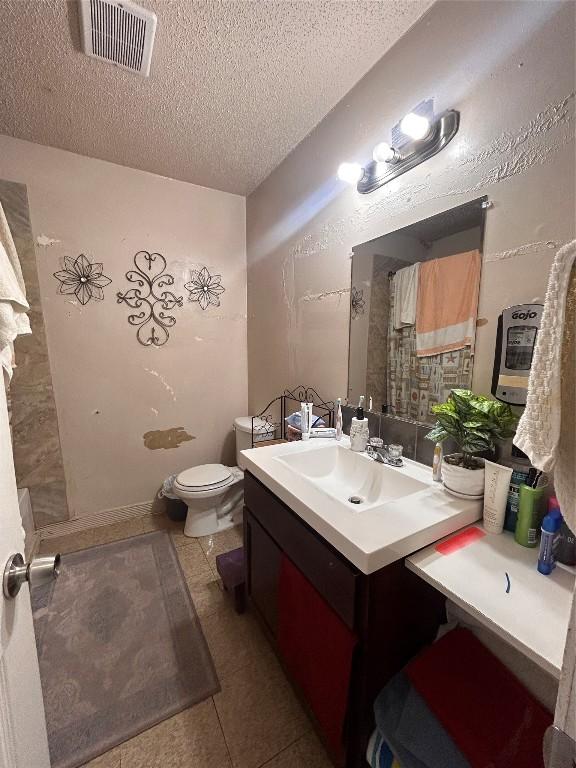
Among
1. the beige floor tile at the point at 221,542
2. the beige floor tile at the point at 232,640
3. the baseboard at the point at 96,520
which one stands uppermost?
the baseboard at the point at 96,520

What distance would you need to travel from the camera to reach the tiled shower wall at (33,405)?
5.74 feet

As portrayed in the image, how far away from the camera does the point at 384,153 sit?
1.16 meters

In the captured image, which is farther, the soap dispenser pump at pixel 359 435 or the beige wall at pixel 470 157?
the soap dispenser pump at pixel 359 435

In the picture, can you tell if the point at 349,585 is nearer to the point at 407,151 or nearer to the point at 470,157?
the point at 470,157

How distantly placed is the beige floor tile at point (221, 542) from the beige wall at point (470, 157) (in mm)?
1165

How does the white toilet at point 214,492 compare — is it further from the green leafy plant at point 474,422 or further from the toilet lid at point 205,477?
the green leafy plant at point 474,422

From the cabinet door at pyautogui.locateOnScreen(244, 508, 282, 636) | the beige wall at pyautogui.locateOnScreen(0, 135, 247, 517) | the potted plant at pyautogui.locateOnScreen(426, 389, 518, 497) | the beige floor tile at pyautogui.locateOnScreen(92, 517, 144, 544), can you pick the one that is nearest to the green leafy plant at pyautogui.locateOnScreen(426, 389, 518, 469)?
the potted plant at pyautogui.locateOnScreen(426, 389, 518, 497)

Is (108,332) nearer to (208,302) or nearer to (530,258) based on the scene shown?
(208,302)

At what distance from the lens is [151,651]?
1282 millimetres

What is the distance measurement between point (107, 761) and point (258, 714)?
1.58ft

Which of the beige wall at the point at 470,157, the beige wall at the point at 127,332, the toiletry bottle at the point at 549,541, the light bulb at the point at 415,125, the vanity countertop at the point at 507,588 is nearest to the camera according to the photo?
the vanity countertop at the point at 507,588

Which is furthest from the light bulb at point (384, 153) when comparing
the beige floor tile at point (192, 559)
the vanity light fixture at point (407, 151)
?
the beige floor tile at point (192, 559)

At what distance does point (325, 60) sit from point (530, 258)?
1.16 meters

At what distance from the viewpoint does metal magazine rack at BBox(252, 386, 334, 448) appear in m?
1.67
